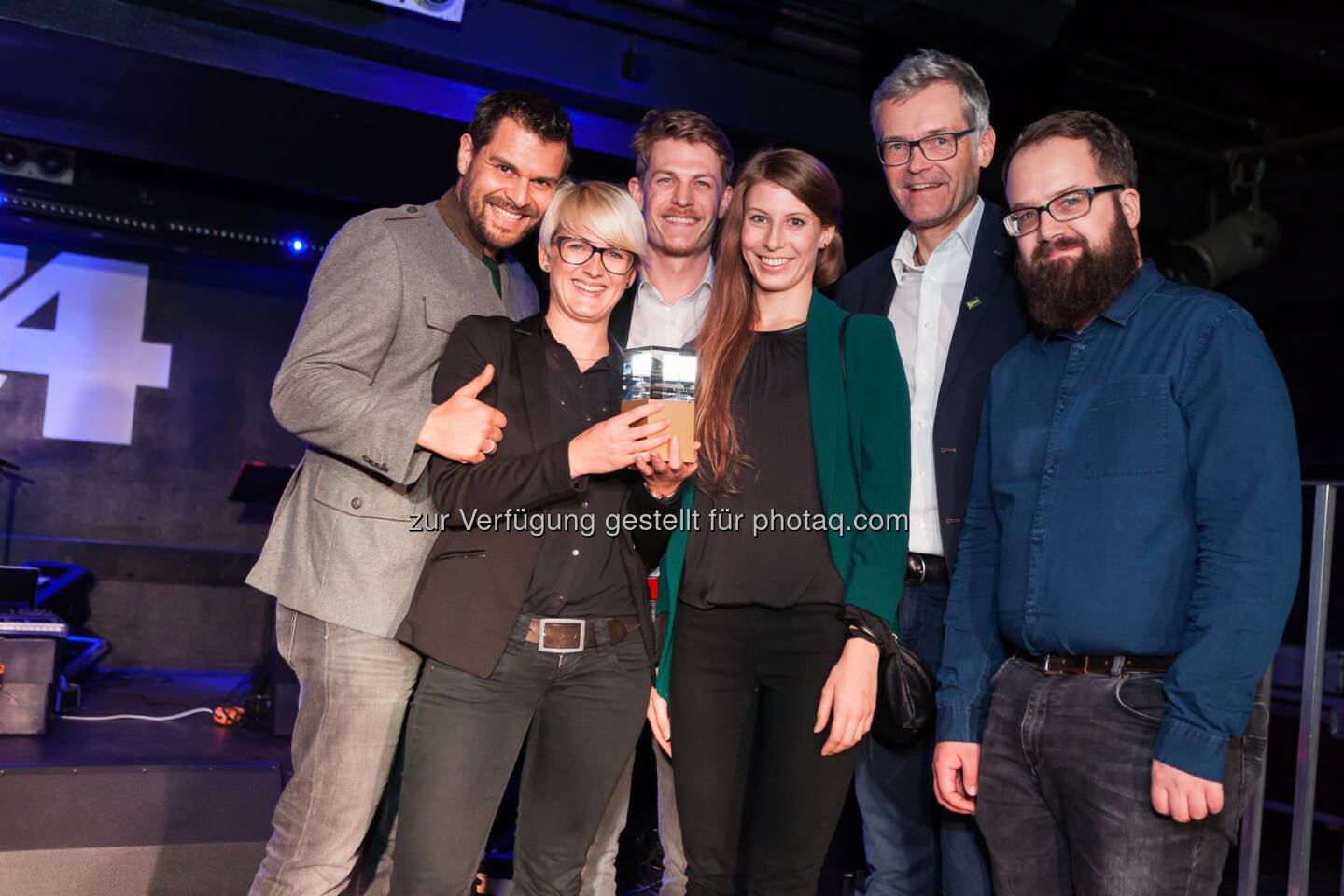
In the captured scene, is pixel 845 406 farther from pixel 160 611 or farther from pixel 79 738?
pixel 160 611

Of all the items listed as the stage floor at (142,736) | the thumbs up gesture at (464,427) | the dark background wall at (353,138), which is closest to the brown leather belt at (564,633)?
the thumbs up gesture at (464,427)

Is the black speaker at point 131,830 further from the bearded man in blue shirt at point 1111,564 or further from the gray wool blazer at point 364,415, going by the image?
the bearded man in blue shirt at point 1111,564

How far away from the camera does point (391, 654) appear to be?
89.9 inches

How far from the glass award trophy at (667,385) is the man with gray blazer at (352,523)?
370mm

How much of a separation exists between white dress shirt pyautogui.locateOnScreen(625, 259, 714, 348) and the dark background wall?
2260 mm

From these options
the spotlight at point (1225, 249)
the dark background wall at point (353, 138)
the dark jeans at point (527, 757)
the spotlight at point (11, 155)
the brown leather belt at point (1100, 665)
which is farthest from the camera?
the spotlight at point (1225, 249)

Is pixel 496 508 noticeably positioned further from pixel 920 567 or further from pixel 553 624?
pixel 920 567

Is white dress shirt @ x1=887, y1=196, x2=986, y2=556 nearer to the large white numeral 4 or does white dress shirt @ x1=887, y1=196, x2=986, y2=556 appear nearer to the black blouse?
the black blouse

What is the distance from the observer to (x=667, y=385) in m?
1.90

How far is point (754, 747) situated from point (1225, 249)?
20.1ft

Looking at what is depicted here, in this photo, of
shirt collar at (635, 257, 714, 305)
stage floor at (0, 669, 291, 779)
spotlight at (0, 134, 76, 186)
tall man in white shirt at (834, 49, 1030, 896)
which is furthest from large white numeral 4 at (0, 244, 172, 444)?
tall man in white shirt at (834, 49, 1030, 896)

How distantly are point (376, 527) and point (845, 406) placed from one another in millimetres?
1081

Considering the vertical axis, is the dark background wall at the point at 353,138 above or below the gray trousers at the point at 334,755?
above

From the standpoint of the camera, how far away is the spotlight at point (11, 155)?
230 inches
